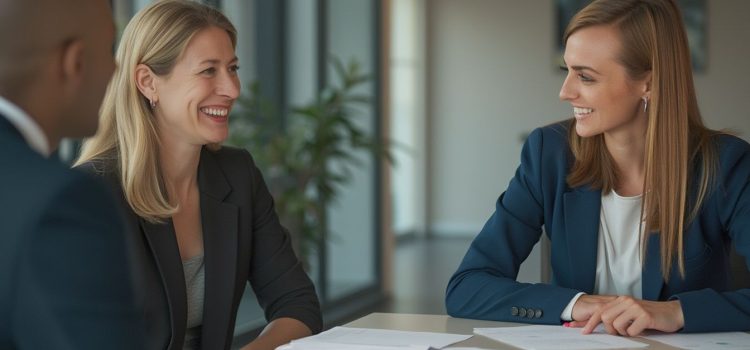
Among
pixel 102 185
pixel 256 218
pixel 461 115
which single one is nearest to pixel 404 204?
pixel 461 115

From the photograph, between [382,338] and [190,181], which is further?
[190,181]

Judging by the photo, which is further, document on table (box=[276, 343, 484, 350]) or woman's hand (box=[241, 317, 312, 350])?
woman's hand (box=[241, 317, 312, 350])

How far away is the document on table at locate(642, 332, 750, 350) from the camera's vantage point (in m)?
1.89

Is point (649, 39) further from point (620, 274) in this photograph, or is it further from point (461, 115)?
point (461, 115)

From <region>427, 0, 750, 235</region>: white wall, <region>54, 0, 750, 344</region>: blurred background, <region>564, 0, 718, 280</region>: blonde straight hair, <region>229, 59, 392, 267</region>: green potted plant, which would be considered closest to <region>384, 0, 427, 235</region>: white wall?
<region>54, 0, 750, 344</region>: blurred background

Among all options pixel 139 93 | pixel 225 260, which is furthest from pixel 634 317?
pixel 139 93

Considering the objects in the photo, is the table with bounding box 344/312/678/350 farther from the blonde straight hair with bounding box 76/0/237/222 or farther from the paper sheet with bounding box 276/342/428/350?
the blonde straight hair with bounding box 76/0/237/222

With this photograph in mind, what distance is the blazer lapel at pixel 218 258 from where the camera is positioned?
228 cm

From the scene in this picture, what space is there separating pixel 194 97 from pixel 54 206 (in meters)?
1.47

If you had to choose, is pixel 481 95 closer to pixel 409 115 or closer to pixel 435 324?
pixel 409 115

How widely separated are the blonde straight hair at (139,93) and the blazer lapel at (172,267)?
68mm

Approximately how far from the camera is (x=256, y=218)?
97.0 inches

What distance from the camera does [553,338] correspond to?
1949 millimetres

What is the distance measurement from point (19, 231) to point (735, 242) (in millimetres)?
1825
